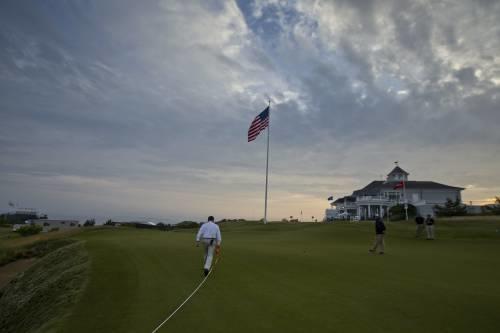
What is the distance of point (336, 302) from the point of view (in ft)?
32.8

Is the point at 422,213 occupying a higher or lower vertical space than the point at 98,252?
higher

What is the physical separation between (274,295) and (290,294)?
0.53 metres

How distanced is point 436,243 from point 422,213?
4461 centimetres

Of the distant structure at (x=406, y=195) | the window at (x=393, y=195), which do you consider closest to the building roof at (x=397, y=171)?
the distant structure at (x=406, y=195)

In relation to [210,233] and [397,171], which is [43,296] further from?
[397,171]

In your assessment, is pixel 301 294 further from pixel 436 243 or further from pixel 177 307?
pixel 436 243

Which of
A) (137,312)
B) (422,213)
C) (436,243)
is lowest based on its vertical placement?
(137,312)

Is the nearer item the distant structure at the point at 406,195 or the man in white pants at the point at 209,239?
the man in white pants at the point at 209,239

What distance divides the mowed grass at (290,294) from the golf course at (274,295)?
0.09 feet

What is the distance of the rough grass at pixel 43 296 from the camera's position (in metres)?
10.8

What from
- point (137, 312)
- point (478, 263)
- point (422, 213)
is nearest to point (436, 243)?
point (478, 263)

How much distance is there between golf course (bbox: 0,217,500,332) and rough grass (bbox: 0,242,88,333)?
102mm

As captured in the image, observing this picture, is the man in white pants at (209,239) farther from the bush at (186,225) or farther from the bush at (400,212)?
the bush at (400,212)

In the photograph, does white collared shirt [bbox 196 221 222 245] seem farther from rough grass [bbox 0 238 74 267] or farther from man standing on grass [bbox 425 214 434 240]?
man standing on grass [bbox 425 214 434 240]
